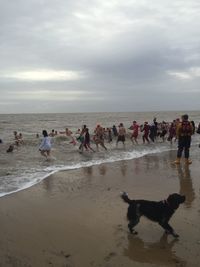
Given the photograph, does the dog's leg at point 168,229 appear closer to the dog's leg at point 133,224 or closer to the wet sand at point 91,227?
the wet sand at point 91,227

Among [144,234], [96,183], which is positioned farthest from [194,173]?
[144,234]

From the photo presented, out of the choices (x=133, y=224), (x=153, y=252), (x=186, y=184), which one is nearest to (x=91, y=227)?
(x=133, y=224)

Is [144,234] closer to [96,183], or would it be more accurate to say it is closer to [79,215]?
[79,215]

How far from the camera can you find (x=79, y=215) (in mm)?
7445

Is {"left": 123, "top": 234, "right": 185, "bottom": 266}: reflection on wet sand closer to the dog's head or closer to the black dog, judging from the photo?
the black dog

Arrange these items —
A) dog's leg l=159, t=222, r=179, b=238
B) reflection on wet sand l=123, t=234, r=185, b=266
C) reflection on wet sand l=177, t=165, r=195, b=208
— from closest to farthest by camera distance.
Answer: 1. reflection on wet sand l=123, t=234, r=185, b=266
2. dog's leg l=159, t=222, r=179, b=238
3. reflection on wet sand l=177, t=165, r=195, b=208

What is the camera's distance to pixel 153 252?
5602 mm

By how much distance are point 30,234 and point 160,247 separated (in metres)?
2.18

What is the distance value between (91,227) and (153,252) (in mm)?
1445

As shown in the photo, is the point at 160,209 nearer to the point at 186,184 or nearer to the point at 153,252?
the point at 153,252

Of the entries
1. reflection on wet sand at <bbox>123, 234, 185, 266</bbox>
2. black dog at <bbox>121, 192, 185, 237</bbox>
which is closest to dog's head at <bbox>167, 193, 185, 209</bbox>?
black dog at <bbox>121, 192, 185, 237</bbox>

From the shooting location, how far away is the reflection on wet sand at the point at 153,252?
529cm

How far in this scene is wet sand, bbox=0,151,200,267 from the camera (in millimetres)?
5395

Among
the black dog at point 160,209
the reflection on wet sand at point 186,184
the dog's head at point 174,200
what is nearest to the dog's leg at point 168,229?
the black dog at point 160,209
